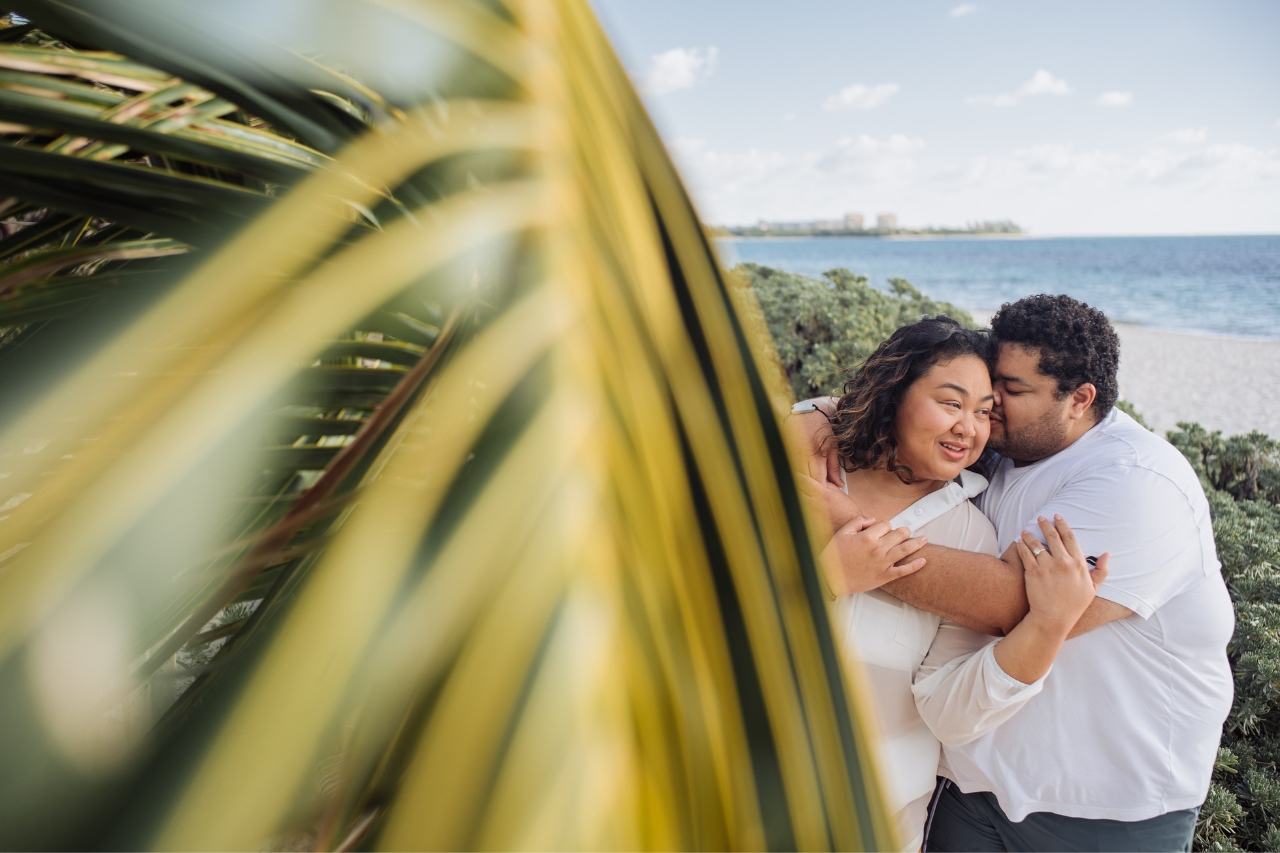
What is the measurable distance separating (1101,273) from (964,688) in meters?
53.5

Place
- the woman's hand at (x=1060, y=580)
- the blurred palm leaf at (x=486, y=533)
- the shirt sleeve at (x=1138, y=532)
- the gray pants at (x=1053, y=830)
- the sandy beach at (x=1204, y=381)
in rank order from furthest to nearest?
the sandy beach at (x=1204, y=381)
the gray pants at (x=1053, y=830)
the shirt sleeve at (x=1138, y=532)
the woman's hand at (x=1060, y=580)
the blurred palm leaf at (x=486, y=533)

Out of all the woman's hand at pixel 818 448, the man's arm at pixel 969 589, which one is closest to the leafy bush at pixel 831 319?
the woman's hand at pixel 818 448

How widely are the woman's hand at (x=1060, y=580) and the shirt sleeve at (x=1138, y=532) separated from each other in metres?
0.06

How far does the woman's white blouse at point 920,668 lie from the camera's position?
177cm

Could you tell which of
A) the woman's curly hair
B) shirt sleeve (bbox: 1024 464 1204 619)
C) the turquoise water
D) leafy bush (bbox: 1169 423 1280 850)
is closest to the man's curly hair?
the woman's curly hair

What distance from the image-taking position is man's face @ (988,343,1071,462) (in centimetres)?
205

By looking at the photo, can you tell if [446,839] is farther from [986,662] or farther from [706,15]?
[706,15]

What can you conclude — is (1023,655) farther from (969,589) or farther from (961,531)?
(961,531)

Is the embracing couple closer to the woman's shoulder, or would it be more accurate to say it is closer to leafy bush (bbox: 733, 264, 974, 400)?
the woman's shoulder

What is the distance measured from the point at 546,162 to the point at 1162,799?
2511 mm

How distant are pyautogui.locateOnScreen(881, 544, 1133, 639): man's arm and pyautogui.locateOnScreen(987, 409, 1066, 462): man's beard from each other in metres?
0.46

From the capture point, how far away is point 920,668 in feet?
6.39

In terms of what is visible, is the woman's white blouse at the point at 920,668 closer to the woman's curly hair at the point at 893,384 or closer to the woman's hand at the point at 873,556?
the woman's hand at the point at 873,556

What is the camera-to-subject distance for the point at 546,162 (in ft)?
0.72
